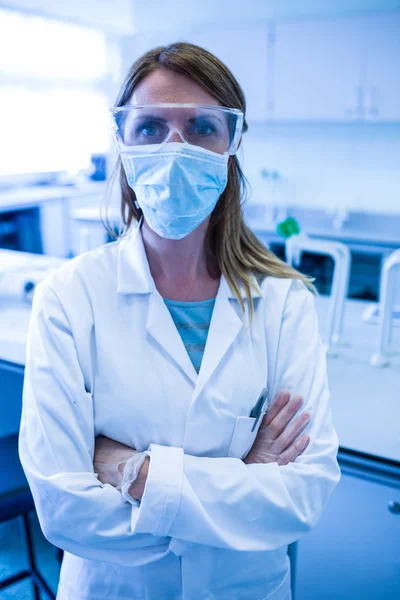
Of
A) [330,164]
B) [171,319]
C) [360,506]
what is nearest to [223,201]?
[171,319]

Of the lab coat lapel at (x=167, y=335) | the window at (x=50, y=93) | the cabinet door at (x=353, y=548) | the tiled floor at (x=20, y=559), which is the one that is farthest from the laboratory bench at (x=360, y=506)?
the window at (x=50, y=93)

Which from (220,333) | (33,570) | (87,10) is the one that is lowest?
(33,570)

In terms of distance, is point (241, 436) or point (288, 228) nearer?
point (241, 436)

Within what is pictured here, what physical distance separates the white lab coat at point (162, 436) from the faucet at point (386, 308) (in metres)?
0.42

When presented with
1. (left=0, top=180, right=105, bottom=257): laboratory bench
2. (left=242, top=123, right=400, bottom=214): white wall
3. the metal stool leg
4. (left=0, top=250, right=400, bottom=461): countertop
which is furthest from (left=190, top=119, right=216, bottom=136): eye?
(left=0, top=180, right=105, bottom=257): laboratory bench

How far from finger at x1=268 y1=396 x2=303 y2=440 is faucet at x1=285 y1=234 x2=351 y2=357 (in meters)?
0.59

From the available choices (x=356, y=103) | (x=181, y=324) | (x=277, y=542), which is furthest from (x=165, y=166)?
(x=356, y=103)

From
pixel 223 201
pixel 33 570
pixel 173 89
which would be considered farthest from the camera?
pixel 33 570

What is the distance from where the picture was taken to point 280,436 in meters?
1.02

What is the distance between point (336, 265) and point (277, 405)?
0.66 metres

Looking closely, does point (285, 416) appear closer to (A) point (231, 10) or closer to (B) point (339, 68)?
(B) point (339, 68)

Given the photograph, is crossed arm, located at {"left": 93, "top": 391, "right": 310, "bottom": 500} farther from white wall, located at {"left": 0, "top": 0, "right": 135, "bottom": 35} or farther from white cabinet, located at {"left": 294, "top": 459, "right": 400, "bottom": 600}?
white wall, located at {"left": 0, "top": 0, "right": 135, "bottom": 35}

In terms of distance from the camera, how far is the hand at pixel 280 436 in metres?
0.99

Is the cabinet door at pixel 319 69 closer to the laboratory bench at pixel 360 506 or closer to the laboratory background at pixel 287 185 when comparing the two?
the laboratory background at pixel 287 185
